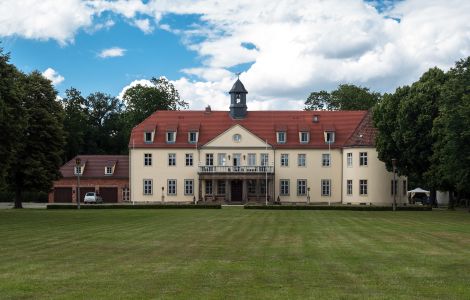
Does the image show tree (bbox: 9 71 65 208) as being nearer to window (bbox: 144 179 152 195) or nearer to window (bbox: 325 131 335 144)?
window (bbox: 144 179 152 195)

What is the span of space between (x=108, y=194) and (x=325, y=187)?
24.3m

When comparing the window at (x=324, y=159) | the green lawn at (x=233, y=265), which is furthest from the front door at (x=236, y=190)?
the green lawn at (x=233, y=265)

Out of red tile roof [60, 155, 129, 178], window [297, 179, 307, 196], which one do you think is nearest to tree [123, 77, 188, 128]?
red tile roof [60, 155, 129, 178]

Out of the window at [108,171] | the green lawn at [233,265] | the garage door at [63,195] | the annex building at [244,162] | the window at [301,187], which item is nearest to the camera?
the green lawn at [233,265]

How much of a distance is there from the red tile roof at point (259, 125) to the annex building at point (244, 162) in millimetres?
108

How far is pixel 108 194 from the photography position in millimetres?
74812

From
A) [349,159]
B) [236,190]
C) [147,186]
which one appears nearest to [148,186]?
[147,186]

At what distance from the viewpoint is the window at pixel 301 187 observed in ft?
232

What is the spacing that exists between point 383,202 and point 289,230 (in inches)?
1664

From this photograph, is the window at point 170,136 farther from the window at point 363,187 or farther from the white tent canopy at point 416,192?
the white tent canopy at point 416,192

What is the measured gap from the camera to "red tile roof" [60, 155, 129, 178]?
74500 millimetres

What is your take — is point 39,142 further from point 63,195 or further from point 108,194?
point 108,194

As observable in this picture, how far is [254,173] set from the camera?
68.5 meters

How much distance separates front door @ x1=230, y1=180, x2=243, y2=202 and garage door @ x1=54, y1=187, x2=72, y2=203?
18634 millimetres
